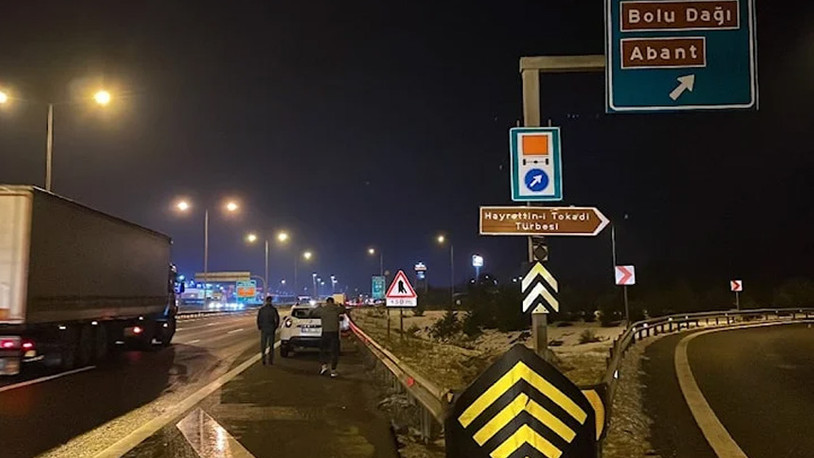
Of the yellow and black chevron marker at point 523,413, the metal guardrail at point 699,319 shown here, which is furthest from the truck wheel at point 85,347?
the yellow and black chevron marker at point 523,413

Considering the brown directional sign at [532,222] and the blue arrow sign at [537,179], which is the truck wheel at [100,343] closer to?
the brown directional sign at [532,222]

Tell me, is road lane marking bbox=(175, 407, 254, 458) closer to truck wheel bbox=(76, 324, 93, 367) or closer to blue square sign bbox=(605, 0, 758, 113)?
blue square sign bbox=(605, 0, 758, 113)

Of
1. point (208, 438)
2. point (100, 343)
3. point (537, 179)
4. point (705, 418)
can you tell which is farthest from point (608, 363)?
point (100, 343)

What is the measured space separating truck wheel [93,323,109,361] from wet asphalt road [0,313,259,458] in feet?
1.02

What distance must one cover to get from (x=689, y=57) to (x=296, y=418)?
293 inches

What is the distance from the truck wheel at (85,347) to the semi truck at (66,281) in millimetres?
25

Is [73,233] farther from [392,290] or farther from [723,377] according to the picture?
[723,377]

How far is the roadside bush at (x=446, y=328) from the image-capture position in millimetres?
48794

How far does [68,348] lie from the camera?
803 inches

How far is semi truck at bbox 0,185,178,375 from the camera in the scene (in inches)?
704

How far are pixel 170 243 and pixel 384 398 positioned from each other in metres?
17.5

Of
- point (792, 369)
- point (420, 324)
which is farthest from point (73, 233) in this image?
point (420, 324)

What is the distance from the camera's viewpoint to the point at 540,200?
10.4 metres

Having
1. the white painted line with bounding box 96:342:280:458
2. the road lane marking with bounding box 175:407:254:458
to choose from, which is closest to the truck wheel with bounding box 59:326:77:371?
the white painted line with bounding box 96:342:280:458
